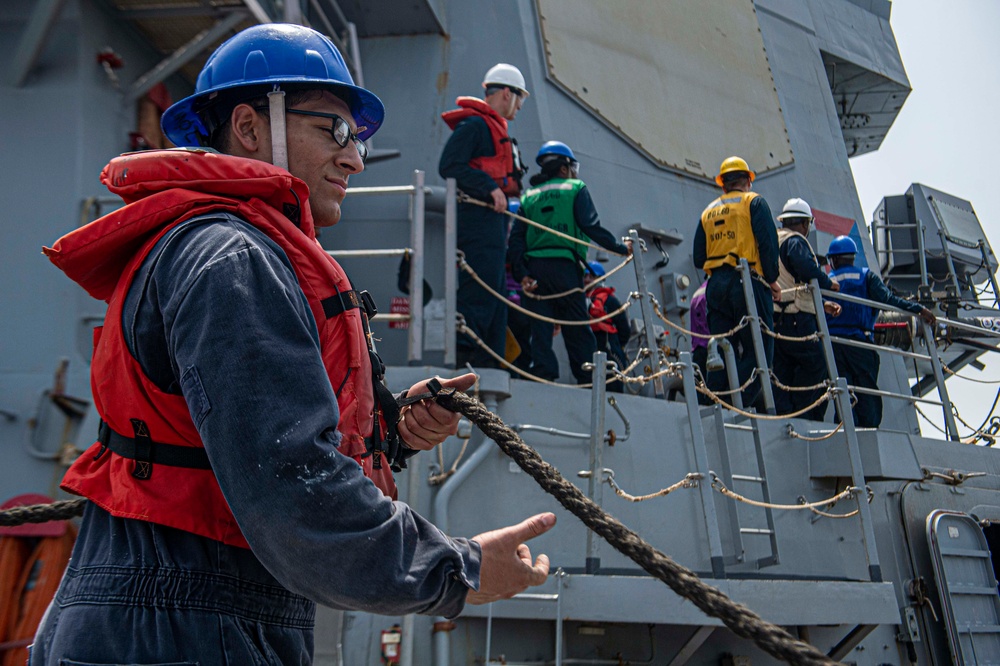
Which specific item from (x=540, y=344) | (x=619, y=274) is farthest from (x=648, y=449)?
(x=619, y=274)

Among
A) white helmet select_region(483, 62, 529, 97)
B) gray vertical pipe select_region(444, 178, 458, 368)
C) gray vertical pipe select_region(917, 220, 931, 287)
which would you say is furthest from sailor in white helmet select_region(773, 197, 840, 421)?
gray vertical pipe select_region(917, 220, 931, 287)

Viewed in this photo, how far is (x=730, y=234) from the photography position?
549 centimetres

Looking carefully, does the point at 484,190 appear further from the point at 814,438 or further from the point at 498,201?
the point at 814,438

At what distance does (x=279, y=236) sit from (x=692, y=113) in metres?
6.38

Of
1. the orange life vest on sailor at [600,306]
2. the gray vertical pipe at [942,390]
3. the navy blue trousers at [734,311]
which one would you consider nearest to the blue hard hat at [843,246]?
the gray vertical pipe at [942,390]

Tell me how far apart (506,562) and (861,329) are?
19.9ft

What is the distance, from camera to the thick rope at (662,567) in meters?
1.05

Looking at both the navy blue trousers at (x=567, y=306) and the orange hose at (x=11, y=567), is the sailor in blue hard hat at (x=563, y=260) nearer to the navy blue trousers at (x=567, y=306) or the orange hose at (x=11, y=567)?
the navy blue trousers at (x=567, y=306)

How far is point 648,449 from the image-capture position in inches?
168

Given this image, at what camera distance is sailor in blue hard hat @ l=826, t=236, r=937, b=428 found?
6.23 metres

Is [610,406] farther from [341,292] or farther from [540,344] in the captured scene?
[341,292]

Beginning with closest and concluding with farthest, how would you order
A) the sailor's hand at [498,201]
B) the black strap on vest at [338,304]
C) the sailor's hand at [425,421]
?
the black strap on vest at [338,304] → the sailor's hand at [425,421] → the sailor's hand at [498,201]

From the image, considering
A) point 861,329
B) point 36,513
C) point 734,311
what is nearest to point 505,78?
point 734,311

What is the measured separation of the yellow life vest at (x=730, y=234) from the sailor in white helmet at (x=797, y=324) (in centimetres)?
54
